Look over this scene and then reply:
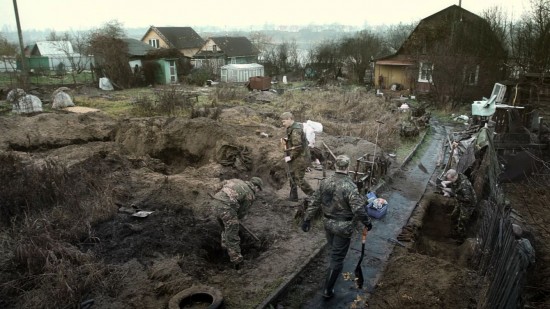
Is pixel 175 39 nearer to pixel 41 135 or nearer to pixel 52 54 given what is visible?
pixel 52 54

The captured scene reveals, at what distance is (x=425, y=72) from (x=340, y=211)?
72.6 feet

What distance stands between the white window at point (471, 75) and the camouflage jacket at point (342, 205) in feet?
63.0

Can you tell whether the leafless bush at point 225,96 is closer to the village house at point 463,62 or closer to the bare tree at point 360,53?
the village house at point 463,62

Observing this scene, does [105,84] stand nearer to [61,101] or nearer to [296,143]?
[61,101]

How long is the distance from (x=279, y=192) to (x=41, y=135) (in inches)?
323

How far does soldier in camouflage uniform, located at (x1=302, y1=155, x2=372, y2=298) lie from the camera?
5.09 meters

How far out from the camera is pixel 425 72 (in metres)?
24.6

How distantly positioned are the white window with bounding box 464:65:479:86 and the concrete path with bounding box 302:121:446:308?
9802 mm

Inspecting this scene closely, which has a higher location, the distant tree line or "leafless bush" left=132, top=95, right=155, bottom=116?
the distant tree line

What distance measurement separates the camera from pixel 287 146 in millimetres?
8508

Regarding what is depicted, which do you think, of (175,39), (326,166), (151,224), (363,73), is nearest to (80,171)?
(151,224)

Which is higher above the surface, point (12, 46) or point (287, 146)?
point (12, 46)

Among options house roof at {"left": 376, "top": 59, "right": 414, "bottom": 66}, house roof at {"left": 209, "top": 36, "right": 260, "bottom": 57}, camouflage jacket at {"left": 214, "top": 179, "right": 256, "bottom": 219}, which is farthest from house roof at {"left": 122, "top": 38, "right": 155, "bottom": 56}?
camouflage jacket at {"left": 214, "top": 179, "right": 256, "bottom": 219}

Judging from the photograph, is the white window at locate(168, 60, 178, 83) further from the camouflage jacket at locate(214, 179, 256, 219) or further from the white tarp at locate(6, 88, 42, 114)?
the camouflage jacket at locate(214, 179, 256, 219)
